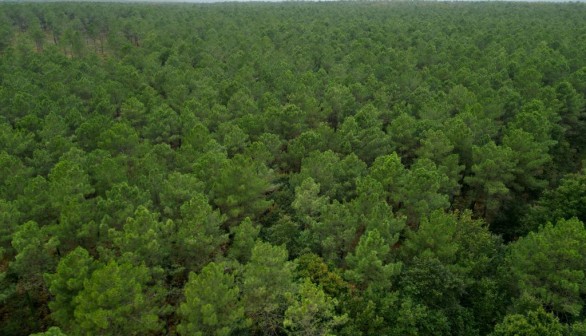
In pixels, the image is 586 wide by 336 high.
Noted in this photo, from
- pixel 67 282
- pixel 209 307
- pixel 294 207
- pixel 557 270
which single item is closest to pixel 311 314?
pixel 209 307

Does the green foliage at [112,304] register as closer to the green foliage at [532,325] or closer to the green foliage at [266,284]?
the green foliage at [266,284]

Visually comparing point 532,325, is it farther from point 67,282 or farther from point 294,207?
point 67,282

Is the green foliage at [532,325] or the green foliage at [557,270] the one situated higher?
the green foliage at [557,270]

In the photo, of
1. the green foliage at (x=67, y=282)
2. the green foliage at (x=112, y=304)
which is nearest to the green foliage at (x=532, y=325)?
the green foliage at (x=112, y=304)

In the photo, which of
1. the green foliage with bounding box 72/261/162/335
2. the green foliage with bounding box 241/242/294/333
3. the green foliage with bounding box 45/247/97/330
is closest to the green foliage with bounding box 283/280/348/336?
the green foliage with bounding box 241/242/294/333

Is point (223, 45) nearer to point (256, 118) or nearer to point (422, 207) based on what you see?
point (256, 118)

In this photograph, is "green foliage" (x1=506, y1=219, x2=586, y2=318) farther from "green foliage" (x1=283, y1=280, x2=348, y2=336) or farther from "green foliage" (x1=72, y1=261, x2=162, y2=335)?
"green foliage" (x1=72, y1=261, x2=162, y2=335)

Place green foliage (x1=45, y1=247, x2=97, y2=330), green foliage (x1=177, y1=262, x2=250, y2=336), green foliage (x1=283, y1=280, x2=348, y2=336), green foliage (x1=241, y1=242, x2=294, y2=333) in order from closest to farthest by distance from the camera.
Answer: green foliage (x1=177, y1=262, x2=250, y2=336) → green foliage (x1=45, y1=247, x2=97, y2=330) → green foliage (x1=283, y1=280, x2=348, y2=336) → green foliage (x1=241, y1=242, x2=294, y2=333)

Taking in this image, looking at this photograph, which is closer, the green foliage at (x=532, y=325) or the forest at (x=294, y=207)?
the green foliage at (x=532, y=325)
